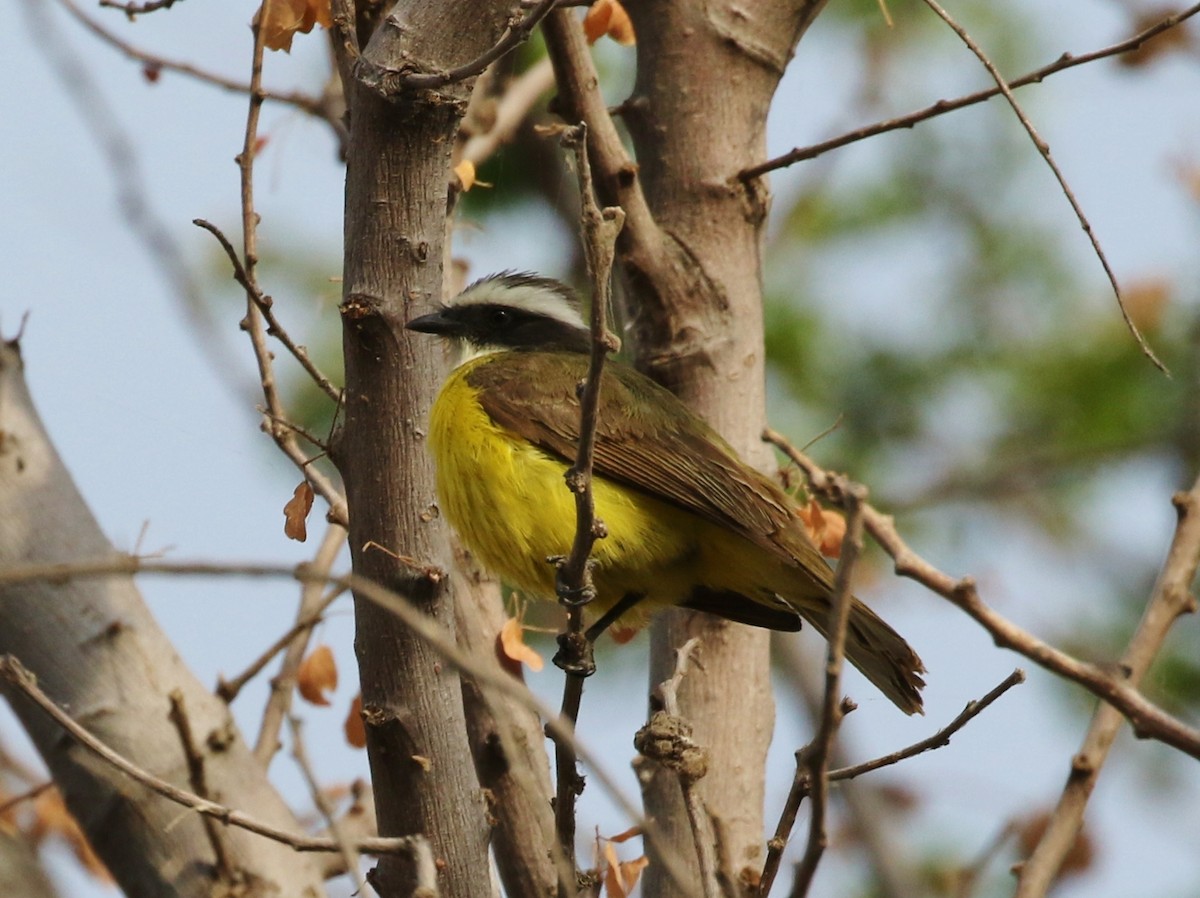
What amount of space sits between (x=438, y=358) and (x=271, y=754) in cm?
162

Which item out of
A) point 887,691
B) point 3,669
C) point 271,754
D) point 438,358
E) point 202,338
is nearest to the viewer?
point 3,669

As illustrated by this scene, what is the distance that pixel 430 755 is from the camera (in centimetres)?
322

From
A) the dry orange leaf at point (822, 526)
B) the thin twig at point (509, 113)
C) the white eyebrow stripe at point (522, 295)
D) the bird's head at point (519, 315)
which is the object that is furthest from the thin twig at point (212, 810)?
the thin twig at point (509, 113)

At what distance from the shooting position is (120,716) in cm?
416

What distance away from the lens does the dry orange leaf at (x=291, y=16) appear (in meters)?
3.73

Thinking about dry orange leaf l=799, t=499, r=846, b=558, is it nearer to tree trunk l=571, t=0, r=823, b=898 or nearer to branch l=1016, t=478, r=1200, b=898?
tree trunk l=571, t=0, r=823, b=898

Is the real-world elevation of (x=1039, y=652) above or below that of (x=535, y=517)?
below

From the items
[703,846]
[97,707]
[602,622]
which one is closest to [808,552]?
[602,622]

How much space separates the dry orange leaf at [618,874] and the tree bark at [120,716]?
973mm

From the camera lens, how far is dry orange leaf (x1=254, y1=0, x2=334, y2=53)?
3.73 m

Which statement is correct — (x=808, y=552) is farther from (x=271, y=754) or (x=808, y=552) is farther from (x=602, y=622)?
(x=271, y=754)

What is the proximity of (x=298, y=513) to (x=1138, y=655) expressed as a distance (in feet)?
6.55

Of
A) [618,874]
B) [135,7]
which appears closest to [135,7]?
[135,7]

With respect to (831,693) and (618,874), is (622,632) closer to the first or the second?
(618,874)
